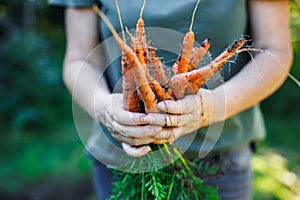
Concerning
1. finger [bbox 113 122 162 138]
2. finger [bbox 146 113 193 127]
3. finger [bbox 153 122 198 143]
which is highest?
finger [bbox 146 113 193 127]

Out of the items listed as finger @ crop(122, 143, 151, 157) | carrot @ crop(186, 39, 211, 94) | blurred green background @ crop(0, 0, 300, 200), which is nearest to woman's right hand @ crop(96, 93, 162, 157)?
finger @ crop(122, 143, 151, 157)

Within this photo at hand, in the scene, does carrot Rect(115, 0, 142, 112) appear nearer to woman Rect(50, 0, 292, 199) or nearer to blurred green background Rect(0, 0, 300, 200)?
woman Rect(50, 0, 292, 199)

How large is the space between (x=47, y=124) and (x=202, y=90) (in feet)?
10.3

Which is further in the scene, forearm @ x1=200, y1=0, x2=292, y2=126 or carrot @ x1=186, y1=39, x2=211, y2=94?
forearm @ x1=200, y1=0, x2=292, y2=126

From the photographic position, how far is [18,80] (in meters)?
3.95

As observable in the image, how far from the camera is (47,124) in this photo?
392 cm

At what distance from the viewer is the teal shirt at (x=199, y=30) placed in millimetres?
1044

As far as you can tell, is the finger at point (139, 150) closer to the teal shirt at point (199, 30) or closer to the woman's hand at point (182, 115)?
the woman's hand at point (182, 115)

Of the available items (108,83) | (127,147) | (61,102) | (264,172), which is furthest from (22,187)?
(127,147)

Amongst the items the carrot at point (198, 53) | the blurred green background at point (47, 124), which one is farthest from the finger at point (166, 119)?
the blurred green background at point (47, 124)

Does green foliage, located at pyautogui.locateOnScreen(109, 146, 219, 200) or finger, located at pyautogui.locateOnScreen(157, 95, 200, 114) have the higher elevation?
finger, located at pyautogui.locateOnScreen(157, 95, 200, 114)

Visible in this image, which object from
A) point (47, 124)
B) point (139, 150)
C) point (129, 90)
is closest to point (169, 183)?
point (139, 150)

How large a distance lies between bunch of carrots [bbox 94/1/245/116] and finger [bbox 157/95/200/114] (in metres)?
0.02

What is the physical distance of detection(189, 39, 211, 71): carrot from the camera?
916 mm
